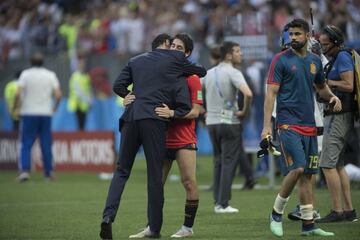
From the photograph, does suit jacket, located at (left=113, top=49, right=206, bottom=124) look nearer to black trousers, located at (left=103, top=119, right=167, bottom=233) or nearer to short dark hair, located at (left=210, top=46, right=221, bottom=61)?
black trousers, located at (left=103, top=119, right=167, bottom=233)

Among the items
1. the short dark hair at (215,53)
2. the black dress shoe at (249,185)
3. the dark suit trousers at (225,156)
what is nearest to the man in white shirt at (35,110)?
the black dress shoe at (249,185)

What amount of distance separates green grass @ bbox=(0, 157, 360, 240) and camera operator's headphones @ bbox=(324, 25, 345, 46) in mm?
2258

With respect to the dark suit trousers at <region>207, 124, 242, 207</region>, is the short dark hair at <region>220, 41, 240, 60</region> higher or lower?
higher

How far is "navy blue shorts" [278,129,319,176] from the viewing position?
10422 mm

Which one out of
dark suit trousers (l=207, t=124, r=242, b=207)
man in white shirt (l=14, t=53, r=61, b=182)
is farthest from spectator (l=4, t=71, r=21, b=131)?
dark suit trousers (l=207, t=124, r=242, b=207)

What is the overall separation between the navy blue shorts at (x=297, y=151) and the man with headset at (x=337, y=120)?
149 cm

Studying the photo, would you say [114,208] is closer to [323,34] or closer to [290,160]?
[290,160]

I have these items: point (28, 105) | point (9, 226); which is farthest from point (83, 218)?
point (28, 105)

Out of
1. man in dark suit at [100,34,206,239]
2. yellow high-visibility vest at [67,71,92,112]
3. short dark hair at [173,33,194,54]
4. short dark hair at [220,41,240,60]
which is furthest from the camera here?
yellow high-visibility vest at [67,71,92,112]

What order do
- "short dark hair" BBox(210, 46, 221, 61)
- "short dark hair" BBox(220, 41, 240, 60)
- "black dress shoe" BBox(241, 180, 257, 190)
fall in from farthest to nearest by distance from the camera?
1. "black dress shoe" BBox(241, 180, 257, 190)
2. "short dark hair" BBox(210, 46, 221, 61)
3. "short dark hair" BBox(220, 41, 240, 60)

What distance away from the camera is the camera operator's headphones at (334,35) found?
39.8 feet

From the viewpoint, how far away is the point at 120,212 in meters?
14.1

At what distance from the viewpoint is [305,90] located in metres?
10.6

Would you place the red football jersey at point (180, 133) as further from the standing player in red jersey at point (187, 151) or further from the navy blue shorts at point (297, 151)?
the navy blue shorts at point (297, 151)
